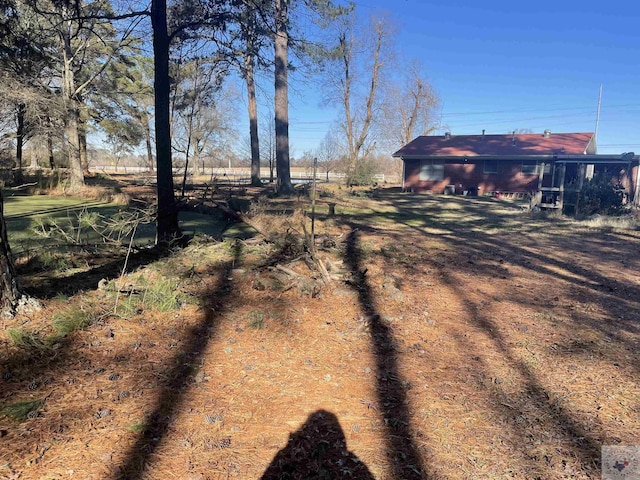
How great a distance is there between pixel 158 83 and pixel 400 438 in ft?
18.5

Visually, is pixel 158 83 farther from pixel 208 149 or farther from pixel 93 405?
pixel 208 149

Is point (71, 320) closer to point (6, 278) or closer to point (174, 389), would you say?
point (6, 278)

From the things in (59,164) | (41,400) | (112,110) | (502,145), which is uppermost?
(112,110)

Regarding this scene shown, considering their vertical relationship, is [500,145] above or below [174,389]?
above

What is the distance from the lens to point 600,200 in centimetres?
1512

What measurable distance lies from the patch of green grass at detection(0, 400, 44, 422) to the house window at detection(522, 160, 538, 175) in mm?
26855

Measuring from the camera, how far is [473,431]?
103 inches

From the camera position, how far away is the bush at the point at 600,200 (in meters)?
14.9

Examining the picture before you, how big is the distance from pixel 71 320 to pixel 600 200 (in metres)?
17.2

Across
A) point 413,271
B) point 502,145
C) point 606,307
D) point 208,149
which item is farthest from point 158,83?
point 208,149

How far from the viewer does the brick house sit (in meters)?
23.8

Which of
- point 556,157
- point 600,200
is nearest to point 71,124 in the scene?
point 600,200

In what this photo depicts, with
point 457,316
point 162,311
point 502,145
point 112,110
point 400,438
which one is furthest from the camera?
point 112,110

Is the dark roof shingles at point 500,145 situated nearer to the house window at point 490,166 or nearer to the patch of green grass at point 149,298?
the house window at point 490,166
